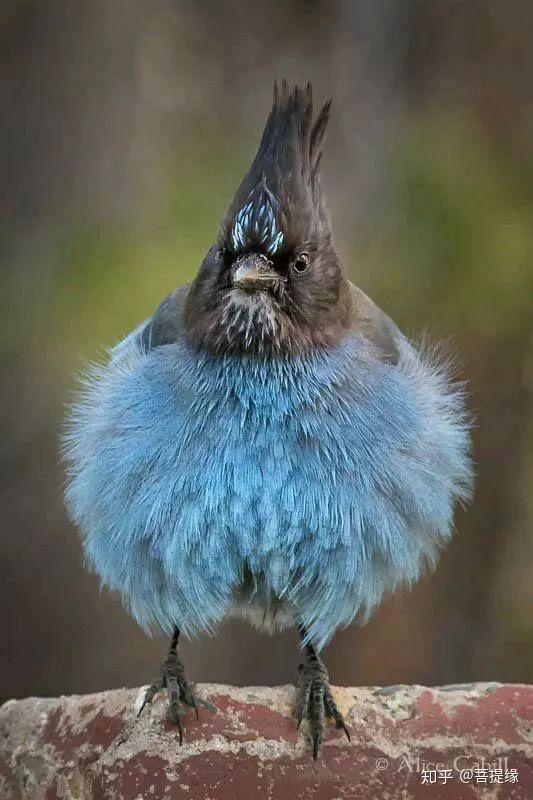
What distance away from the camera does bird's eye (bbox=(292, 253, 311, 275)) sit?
155 inches

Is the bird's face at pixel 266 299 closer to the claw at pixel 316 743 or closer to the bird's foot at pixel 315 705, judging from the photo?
the bird's foot at pixel 315 705

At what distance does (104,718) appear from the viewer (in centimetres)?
391

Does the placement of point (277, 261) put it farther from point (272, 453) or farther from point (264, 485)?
point (264, 485)

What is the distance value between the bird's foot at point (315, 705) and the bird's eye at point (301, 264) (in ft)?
4.54

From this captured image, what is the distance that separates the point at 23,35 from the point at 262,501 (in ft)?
12.1

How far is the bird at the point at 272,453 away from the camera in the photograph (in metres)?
3.87

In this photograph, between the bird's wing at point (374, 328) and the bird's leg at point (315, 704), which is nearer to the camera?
the bird's leg at point (315, 704)

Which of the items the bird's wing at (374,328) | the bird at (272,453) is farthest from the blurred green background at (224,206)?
the bird at (272,453)

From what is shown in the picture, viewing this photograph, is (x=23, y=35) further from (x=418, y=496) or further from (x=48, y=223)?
(x=418, y=496)

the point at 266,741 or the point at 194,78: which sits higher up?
the point at 194,78

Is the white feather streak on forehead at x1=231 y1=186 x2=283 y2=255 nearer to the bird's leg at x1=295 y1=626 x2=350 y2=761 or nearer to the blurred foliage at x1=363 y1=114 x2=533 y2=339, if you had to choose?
the bird's leg at x1=295 y1=626 x2=350 y2=761

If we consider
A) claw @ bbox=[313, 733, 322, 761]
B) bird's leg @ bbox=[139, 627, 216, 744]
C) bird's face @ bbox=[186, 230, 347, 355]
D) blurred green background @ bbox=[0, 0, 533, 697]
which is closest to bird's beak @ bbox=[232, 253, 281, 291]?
bird's face @ bbox=[186, 230, 347, 355]

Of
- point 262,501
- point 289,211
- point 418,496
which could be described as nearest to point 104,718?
point 262,501

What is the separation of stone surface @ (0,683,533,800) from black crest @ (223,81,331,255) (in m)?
1.52
